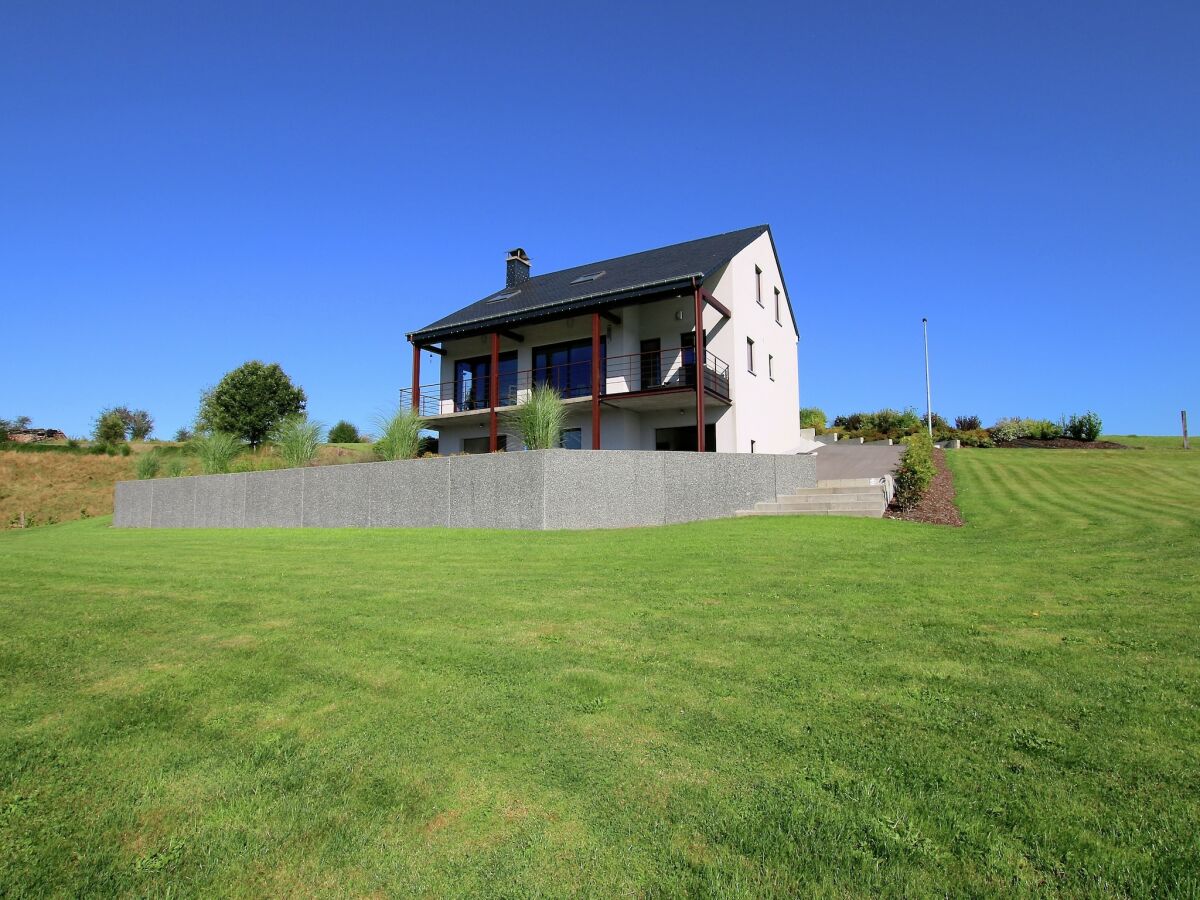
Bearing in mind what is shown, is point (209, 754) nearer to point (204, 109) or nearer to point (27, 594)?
point (27, 594)

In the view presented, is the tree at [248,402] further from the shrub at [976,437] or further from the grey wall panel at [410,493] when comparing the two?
the shrub at [976,437]

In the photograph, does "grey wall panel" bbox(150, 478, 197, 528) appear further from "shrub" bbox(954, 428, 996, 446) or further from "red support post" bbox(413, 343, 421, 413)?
"shrub" bbox(954, 428, 996, 446)

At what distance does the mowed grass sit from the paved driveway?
12.8m

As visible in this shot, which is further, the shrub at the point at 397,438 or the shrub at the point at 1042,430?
the shrub at the point at 1042,430

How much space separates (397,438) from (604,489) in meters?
6.29

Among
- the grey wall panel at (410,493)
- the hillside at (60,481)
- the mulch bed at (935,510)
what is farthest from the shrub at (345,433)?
the mulch bed at (935,510)

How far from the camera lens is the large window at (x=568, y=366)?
67.9 ft

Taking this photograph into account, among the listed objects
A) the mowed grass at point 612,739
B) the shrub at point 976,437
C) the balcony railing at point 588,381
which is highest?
the balcony railing at point 588,381

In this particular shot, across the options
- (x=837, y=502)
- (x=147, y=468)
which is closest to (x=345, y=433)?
(x=147, y=468)

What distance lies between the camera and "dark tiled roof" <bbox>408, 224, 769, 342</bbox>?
18.5 m

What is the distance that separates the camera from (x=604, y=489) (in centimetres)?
1159

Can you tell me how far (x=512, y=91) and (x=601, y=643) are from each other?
1556 cm

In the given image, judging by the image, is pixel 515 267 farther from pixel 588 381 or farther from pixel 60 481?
pixel 60 481

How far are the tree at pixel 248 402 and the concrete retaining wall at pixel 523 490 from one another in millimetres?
26632
